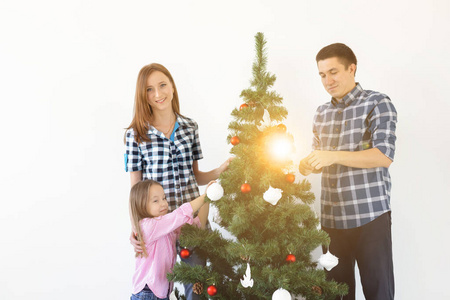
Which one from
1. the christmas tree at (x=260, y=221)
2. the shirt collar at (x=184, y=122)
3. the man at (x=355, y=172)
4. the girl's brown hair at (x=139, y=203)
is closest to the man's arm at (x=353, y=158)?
the man at (x=355, y=172)

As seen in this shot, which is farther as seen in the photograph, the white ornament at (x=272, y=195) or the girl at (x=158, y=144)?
the girl at (x=158, y=144)

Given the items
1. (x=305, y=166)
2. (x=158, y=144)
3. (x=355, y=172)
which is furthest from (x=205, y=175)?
(x=355, y=172)

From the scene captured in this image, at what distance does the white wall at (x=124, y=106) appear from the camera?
2455 mm

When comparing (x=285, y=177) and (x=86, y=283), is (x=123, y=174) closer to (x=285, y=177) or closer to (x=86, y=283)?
(x=86, y=283)

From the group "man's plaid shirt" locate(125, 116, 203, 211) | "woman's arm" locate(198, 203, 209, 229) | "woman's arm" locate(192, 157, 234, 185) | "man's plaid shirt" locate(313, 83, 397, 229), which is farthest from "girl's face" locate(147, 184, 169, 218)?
"man's plaid shirt" locate(313, 83, 397, 229)

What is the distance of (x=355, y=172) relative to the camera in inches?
77.5

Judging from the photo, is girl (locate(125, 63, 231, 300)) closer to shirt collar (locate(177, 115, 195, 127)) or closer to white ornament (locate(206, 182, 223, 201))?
shirt collar (locate(177, 115, 195, 127))

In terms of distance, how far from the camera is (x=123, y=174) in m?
2.68

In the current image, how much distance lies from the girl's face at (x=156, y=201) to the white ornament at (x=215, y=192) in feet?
0.89

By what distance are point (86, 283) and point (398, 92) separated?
251cm

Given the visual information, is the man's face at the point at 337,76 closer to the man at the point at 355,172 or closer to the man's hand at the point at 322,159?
the man at the point at 355,172

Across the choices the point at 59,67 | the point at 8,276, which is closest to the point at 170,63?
the point at 59,67

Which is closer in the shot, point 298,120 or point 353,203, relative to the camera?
point 353,203

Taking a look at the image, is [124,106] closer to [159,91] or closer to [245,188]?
[159,91]
